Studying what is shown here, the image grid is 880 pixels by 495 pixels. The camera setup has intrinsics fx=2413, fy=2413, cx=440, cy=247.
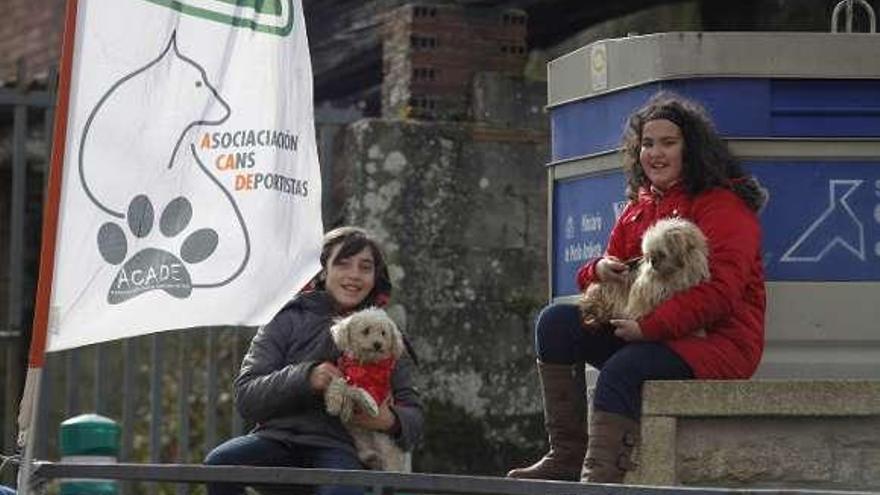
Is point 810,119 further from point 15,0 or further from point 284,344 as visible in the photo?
point 15,0

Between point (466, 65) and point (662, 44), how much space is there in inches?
160

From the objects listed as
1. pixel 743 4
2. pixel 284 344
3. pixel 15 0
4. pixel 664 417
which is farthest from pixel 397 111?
pixel 15 0

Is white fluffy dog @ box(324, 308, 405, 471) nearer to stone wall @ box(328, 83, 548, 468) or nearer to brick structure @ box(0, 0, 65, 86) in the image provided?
stone wall @ box(328, 83, 548, 468)

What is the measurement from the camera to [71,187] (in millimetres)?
5992

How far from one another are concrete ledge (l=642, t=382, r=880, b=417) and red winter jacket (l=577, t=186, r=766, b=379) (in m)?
0.12

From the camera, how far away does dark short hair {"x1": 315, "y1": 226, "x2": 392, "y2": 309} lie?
23.3 ft

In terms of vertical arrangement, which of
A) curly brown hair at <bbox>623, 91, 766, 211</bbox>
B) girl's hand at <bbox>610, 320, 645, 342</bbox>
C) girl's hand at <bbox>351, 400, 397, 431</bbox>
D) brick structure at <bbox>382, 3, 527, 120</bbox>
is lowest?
girl's hand at <bbox>351, 400, 397, 431</bbox>

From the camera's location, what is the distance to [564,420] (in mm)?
6781

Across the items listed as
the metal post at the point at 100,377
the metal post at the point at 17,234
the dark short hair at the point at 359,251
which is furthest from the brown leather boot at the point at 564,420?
the metal post at the point at 17,234

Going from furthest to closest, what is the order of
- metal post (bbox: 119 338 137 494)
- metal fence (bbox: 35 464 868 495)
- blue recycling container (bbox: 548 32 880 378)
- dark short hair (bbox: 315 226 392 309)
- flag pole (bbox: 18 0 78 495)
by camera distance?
1. metal post (bbox: 119 338 137 494)
2. dark short hair (bbox: 315 226 392 309)
3. blue recycling container (bbox: 548 32 880 378)
4. flag pole (bbox: 18 0 78 495)
5. metal fence (bbox: 35 464 868 495)

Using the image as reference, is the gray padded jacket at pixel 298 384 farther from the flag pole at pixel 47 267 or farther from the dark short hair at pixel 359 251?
the flag pole at pixel 47 267

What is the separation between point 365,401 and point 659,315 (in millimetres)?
962

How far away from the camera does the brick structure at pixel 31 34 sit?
15.6 metres

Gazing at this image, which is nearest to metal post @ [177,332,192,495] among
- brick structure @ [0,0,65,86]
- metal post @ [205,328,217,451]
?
metal post @ [205,328,217,451]
